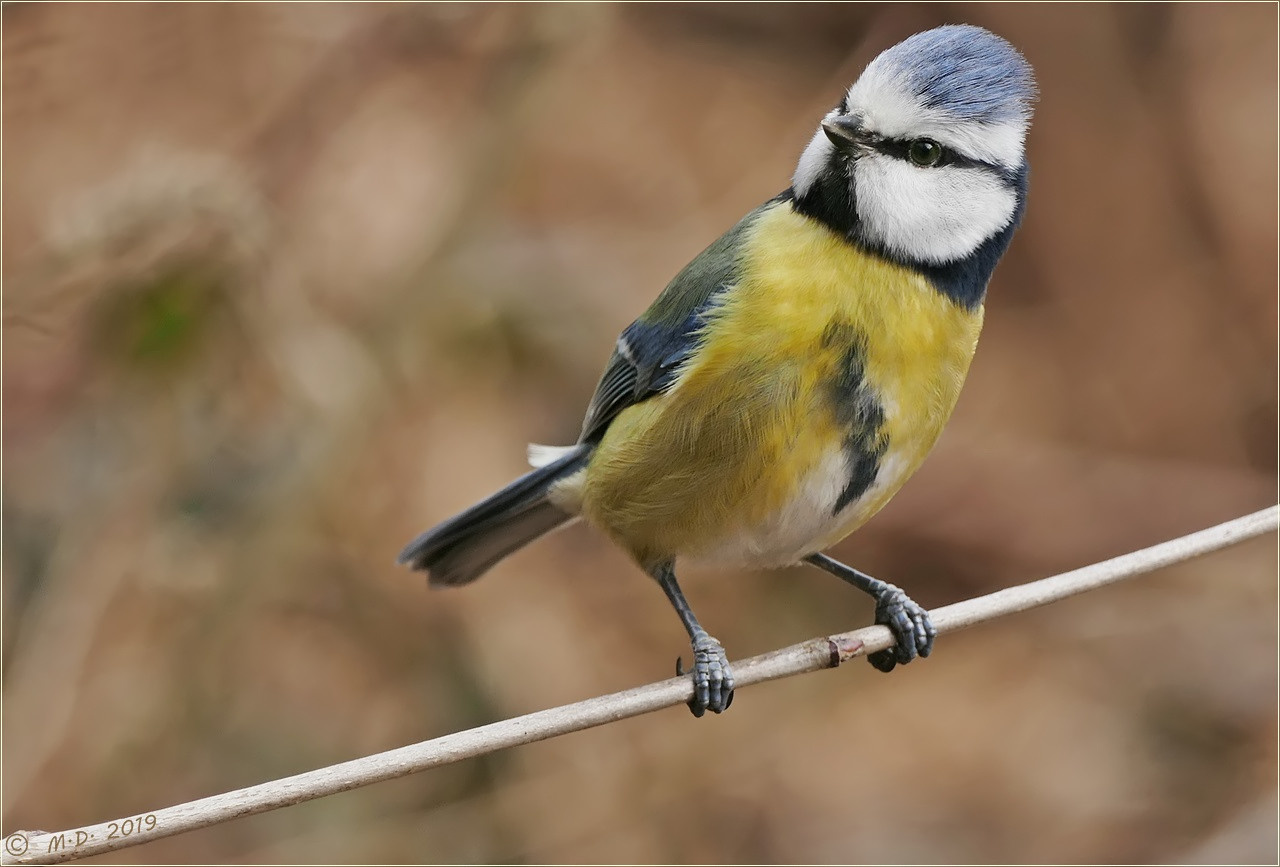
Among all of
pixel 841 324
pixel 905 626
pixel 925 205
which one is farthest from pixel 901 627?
pixel 925 205

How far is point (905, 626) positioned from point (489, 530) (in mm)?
921

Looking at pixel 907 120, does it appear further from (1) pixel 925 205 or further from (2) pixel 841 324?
(2) pixel 841 324

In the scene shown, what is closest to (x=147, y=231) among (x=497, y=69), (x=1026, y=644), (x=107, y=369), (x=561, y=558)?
(x=107, y=369)

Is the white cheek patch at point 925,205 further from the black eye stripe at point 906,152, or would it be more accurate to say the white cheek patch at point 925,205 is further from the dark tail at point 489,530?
the dark tail at point 489,530

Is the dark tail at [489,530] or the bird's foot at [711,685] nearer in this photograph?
the bird's foot at [711,685]

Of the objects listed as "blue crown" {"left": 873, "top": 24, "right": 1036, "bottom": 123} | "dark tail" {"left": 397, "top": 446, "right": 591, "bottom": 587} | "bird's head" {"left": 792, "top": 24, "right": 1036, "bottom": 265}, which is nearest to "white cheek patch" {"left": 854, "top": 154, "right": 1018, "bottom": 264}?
"bird's head" {"left": 792, "top": 24, "right": 1036, "bottom": 265}

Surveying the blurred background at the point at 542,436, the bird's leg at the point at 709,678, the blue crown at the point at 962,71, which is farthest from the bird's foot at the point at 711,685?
the blurred background at the point at 542,436

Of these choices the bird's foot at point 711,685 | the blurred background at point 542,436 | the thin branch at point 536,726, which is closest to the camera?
the thin branch at point 536,726

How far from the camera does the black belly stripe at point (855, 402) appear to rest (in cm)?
207

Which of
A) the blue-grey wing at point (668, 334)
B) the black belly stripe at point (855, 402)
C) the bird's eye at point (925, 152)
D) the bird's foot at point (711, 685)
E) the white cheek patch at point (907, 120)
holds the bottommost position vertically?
the bird's foot at point (711, 685)

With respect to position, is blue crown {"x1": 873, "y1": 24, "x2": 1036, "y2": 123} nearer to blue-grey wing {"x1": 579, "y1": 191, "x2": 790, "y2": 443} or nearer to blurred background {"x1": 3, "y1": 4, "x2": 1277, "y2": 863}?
blue-grey wing {"x1": 579, "y1": 191, "x2": 790, "y2": 443}

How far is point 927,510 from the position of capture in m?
4.23

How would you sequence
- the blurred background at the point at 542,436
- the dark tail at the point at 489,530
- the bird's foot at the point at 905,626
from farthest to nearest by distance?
the blurred background at the point at 542,436 < the dark tail at the point at 489,530 < the bird's foot at the point at 905,626

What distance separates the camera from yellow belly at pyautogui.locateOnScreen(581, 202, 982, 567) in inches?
81.9
